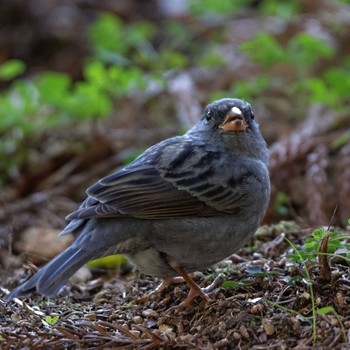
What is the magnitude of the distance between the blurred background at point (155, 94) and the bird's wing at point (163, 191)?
1001 millimetres

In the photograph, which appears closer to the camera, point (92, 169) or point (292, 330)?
point (292, 330)

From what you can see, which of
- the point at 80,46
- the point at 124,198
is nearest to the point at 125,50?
the point at 80,46

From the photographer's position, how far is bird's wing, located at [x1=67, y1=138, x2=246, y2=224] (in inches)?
139

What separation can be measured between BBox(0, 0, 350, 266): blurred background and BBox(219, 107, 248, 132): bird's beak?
0.93 m

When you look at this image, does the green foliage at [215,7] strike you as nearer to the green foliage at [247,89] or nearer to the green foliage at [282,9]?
the green foliage at [282,9]

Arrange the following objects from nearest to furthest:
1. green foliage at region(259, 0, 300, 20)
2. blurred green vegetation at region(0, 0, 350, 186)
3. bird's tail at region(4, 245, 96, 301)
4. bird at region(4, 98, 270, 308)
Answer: bird's tail at region(4, 245, 96, 301)
bird at region(4, 98, 270, 308)
blurred green vegetation at region(0, 0, 350, 186)
green foliage at region(259, 0, 300, 20)

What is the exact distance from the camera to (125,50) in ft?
27.9

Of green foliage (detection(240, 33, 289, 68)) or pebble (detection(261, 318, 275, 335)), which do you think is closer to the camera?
pebble (detection(261, 318, 275, 335))

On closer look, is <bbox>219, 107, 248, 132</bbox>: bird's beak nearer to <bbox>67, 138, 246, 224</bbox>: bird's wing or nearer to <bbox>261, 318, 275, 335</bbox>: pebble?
<bbox>67, 138, 246, 224</bbox>: bird's wing

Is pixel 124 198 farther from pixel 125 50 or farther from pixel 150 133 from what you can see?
pixel 125 50

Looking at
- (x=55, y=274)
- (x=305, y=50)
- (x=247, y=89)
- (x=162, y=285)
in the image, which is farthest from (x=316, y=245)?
(x=305, y=50)

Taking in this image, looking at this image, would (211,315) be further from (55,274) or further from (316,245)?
(55,274)

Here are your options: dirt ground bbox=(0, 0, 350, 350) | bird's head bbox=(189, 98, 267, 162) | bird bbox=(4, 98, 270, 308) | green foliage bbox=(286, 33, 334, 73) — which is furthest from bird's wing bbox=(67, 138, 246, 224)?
green foliage bbox=(286, 33, 334, 73)

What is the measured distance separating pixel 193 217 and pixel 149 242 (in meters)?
0.26
